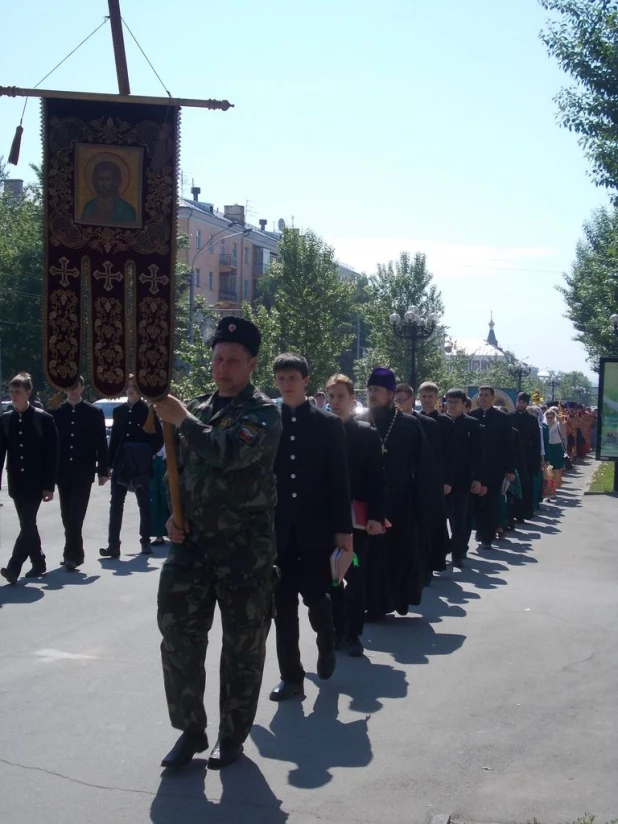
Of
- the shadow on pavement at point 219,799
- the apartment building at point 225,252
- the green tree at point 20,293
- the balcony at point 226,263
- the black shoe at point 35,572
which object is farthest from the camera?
the balcony at point 226,263

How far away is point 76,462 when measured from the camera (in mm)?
11438

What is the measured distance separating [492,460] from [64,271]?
32.6ft

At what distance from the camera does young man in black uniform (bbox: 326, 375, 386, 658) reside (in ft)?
25.7

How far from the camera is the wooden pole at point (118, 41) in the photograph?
575 cm

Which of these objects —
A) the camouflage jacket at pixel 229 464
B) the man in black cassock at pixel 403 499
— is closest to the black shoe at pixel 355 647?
the man in black cassock at pixel 403 499

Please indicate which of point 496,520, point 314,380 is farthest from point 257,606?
point 314,380

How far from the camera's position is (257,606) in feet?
17.3

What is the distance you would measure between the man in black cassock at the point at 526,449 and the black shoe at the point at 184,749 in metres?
13.0

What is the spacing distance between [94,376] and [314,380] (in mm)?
45400

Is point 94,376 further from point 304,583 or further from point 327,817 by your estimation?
point 327,817

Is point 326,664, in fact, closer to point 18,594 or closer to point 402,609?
point 402,609

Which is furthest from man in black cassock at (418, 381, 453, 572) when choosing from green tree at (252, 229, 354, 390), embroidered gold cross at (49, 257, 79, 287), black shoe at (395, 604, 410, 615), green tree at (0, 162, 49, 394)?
green tree at (0, 162, 49, 394)

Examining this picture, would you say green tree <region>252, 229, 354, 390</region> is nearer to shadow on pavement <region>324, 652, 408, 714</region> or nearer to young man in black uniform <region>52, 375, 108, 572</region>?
young man in black uniform <region>52, 375, 108, 572</region>

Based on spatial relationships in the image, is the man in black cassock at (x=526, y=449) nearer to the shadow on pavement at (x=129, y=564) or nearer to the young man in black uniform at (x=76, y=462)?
the shadow on pavement at (x=129, y=564)
